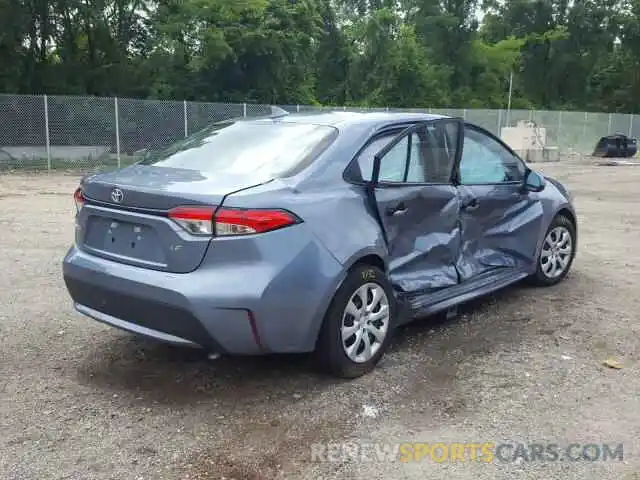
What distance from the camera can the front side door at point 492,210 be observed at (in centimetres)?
497

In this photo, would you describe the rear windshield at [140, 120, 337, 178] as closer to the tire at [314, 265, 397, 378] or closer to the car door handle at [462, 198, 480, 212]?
the tire at [314, 265, 397, 378]

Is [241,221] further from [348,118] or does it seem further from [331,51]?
[331,51]

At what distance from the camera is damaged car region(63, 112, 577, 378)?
3.52 metres

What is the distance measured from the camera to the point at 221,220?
3.50 metres

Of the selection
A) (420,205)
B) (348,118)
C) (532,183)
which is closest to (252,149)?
(348,118)

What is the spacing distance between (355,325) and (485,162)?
2000mm

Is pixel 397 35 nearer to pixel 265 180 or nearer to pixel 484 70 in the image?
pixel 484 70

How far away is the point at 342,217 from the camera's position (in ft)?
12.7

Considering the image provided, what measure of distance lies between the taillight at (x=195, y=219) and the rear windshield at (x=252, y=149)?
0.47m

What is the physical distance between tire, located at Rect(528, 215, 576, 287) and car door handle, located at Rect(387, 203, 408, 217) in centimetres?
200

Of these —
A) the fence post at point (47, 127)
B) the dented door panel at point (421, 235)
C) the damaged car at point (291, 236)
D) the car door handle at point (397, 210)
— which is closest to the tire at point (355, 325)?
the damaged car at point (291, 236)

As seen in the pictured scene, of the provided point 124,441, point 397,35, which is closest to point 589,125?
point 397,35

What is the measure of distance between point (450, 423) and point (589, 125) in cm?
3597

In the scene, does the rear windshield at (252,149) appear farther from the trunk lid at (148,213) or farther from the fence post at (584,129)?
Result: the fence post at (584,129)
